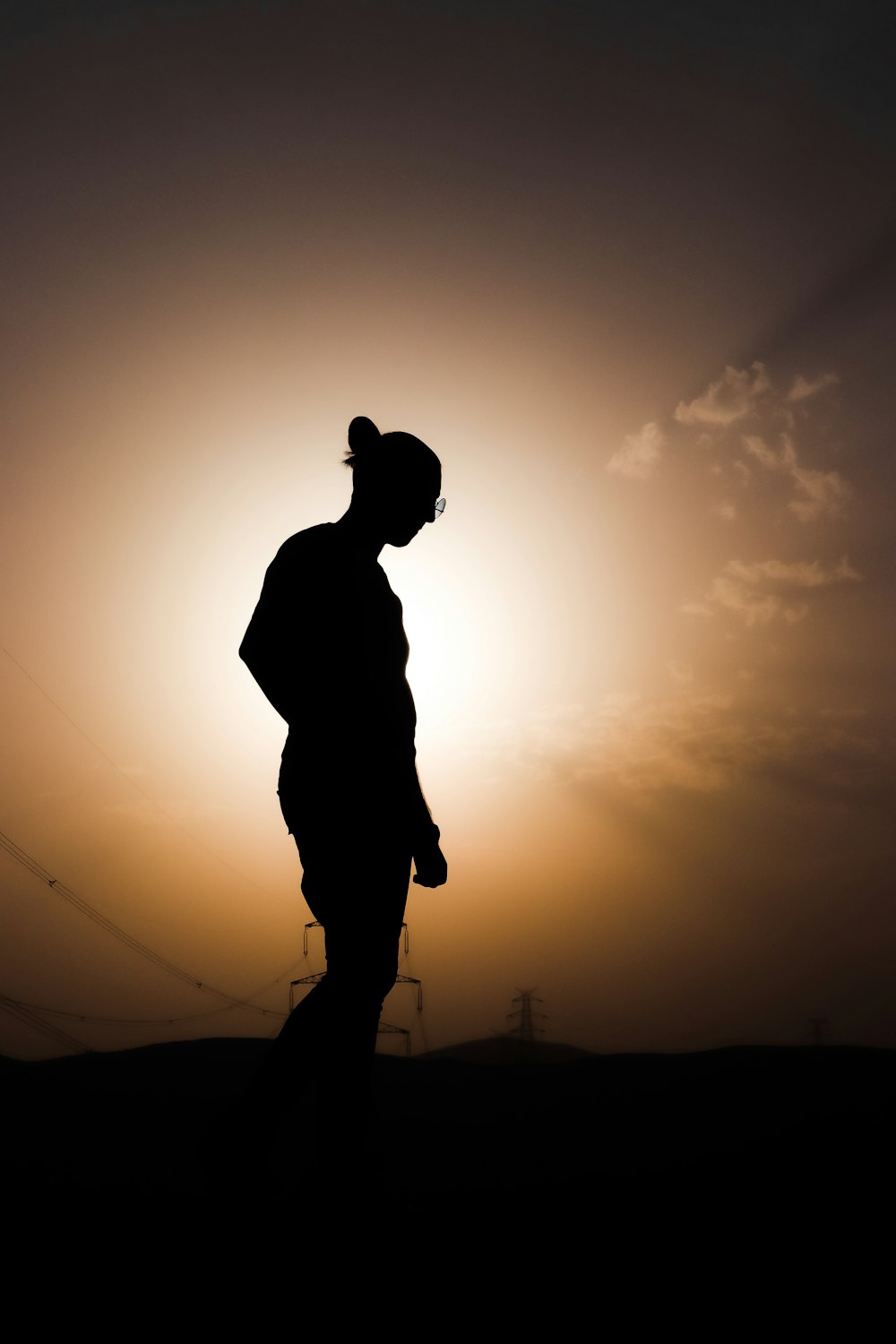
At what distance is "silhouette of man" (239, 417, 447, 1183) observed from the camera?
2.35m

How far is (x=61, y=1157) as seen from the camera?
306cm

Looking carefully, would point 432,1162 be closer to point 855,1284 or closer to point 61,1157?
point 61,1157

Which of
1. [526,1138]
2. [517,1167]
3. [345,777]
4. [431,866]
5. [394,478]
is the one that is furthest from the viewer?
[526,1138]

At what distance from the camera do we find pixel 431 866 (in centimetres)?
259

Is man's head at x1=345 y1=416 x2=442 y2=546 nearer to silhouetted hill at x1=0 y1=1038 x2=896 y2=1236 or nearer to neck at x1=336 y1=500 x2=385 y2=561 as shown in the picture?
neck at x1=336 y1=500 x2=385 y2=561

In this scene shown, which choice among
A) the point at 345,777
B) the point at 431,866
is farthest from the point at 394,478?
the point at 431,866

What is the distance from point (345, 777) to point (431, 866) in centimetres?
41

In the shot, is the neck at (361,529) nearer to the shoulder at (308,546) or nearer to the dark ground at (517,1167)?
the shoulder at (308,546)

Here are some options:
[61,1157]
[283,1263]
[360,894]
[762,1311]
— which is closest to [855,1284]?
[762,1311]

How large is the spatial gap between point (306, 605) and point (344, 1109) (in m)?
1.51

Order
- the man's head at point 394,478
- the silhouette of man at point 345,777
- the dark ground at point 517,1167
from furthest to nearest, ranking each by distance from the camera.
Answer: the man's head at point 394,478 < the silhouette of man at point 345,777 < the dark ground at point 517,1167

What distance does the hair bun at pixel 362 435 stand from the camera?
2.84m

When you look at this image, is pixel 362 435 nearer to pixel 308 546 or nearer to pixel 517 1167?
pixel 308 546

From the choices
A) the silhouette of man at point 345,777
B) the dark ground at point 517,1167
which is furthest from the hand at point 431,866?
the dark ground at point 517,1167
